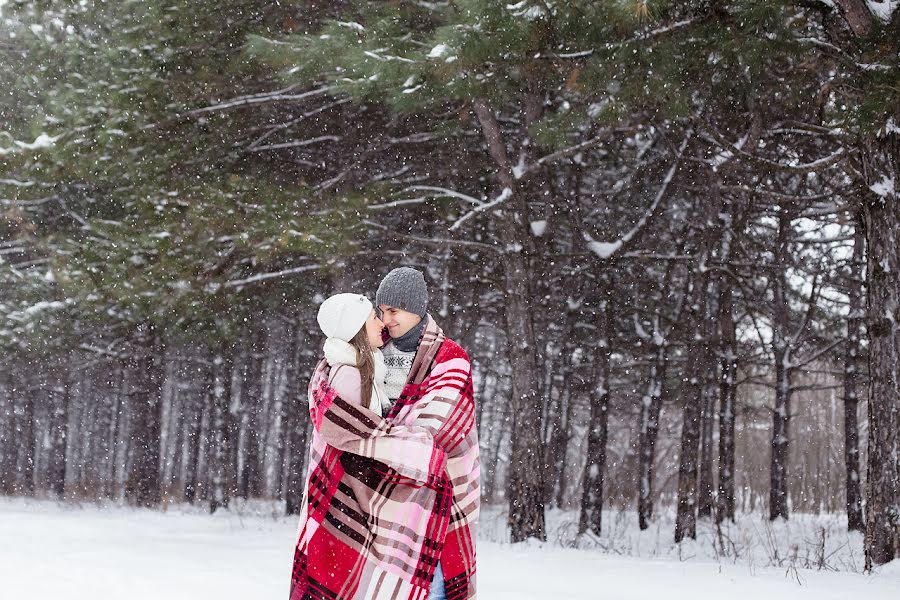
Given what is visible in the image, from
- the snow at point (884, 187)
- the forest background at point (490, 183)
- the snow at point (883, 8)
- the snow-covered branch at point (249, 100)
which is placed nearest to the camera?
the snow at point (883, 8)

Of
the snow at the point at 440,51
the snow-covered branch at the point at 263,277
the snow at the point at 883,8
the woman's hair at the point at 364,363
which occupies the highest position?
the snow at the point at 883,8

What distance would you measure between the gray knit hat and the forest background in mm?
4141

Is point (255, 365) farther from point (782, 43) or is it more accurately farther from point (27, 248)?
point (782, 43)

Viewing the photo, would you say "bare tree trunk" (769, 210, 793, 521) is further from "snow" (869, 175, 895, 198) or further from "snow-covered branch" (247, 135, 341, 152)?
"snow-covered branch" (247, 135, 341, 152)

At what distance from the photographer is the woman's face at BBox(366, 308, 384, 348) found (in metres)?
3.31

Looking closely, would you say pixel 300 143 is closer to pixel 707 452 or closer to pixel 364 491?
pixel 707 452

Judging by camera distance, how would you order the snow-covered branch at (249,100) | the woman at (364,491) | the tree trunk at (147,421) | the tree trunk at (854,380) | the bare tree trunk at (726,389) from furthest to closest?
the tree trunk at (147,421), the bare tree trunk at (726,389), the tree trunk at (854,380), the snow-covered branch at (249,100), the woman at (364,491)

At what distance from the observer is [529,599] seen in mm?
6039

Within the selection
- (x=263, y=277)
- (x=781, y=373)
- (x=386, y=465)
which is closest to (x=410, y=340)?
(x=386, y=465)

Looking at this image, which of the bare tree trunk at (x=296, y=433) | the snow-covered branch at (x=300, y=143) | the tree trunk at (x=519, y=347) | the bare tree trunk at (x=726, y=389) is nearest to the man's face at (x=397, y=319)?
the tree trunk at (x=519, y=347)

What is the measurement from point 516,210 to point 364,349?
849 centimetres

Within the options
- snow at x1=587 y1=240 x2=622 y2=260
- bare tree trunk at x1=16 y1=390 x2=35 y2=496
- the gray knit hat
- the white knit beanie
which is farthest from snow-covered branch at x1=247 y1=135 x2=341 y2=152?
bare tree trunk at x1=16 y1=390 x2=35 y2=496

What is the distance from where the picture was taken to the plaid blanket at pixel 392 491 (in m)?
3.20

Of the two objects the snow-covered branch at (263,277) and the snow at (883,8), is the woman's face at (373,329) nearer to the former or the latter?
the snow at (883,8)
